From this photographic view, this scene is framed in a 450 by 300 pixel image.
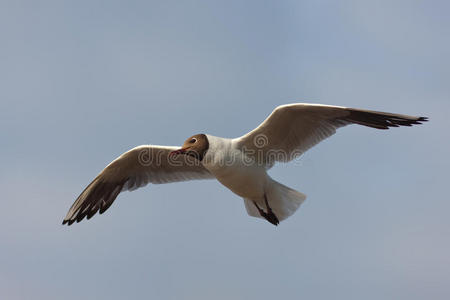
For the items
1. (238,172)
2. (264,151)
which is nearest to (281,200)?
(264,151)

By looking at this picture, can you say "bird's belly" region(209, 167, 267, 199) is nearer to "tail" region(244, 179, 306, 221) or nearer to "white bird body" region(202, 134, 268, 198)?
"white bird body" region(202, 134, 268, 198)

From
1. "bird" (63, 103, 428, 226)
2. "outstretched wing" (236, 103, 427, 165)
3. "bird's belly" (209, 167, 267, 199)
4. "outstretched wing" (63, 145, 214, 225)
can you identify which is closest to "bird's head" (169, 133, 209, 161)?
"bird" (63, 103, 428, 226)

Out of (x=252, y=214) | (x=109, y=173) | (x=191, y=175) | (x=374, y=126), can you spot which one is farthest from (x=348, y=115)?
(x=109, y=173)

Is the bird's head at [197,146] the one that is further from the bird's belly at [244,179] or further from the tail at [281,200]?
the tail at [281,200]

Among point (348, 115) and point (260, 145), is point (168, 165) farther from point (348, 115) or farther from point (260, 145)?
point (348, 115)

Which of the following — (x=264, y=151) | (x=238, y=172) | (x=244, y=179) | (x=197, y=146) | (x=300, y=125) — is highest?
(x=300, y=125)

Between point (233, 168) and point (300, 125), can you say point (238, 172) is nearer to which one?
point (233, 168)

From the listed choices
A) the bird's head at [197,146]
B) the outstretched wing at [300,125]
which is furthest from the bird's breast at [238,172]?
the outstretched wing at [300,125]
